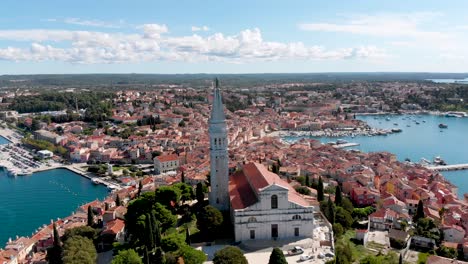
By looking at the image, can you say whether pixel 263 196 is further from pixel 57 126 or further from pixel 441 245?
pixel 57 126

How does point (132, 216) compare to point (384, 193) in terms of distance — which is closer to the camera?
point (132, 216)

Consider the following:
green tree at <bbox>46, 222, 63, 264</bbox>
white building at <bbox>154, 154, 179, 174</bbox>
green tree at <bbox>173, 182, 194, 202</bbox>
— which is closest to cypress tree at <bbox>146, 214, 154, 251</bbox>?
green tree at <bbox>46, 222, 63, 264</bbox>

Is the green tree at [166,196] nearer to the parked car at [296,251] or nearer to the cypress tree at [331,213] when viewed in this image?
the parked car at [296,251]

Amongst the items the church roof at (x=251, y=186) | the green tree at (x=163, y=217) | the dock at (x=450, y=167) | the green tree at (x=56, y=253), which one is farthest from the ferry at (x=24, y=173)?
the dock at (x=450, y=167)

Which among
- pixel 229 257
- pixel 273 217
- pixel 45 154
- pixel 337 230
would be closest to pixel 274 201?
pixel 273 217

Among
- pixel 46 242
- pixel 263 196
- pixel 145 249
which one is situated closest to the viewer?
pixel 145 249

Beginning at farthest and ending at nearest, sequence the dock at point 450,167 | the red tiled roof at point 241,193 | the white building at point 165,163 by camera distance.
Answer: the dock at point 450,167
the white building at point 165,163
the red tiled roof at point 241,193

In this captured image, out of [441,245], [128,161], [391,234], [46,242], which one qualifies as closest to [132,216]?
[46,242]
